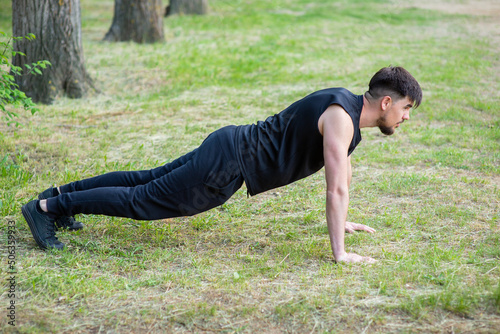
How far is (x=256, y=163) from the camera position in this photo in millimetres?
3242

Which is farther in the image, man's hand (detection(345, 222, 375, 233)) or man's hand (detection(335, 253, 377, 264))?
man's hand (detection(345, 222, 375, 233))

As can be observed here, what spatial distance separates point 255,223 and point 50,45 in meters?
4.07

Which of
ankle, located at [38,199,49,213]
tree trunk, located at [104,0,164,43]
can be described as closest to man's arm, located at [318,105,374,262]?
ankle, located at [38,199,49,213]

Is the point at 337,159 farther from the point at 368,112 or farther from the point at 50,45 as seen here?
the point at 50,45

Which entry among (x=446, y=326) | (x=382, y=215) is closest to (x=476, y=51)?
(x=382, y=215)

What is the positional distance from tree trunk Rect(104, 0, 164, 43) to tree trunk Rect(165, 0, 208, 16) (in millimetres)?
4786

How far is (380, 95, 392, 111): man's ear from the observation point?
10.5 feet

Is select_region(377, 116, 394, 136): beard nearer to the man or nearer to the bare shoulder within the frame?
the man

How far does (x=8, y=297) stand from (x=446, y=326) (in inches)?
92.7

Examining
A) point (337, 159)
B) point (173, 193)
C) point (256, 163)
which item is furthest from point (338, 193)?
point (173, 193)

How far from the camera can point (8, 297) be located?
2830 mm

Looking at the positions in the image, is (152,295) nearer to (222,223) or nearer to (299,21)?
(222,223)

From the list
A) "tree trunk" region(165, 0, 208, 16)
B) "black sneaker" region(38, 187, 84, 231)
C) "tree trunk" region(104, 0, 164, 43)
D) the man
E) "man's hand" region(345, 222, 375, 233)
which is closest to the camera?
the man

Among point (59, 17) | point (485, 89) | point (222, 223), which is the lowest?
point (222, 223)
